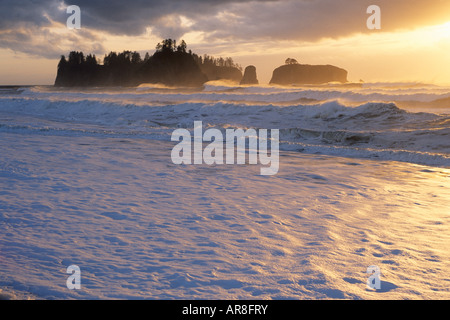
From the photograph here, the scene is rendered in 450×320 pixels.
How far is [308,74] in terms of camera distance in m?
112

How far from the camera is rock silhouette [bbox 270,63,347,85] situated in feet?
369

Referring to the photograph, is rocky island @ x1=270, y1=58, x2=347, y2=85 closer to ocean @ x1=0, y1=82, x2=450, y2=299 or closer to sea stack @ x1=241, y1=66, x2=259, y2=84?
sea stack @ x1=241, y1=66, x2=259, y2=84

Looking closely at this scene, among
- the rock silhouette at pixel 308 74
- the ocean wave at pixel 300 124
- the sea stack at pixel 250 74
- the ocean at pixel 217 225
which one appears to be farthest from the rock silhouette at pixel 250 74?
the ocean at pixel 217 225

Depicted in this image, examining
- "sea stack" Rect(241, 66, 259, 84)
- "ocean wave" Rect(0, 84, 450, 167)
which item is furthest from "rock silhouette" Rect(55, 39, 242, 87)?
"ocean wave" Rect(0, 84, 450, 167)

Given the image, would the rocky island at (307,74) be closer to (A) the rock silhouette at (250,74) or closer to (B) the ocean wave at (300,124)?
(A) the rock silhouette at (250,74)

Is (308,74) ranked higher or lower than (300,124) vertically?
higher

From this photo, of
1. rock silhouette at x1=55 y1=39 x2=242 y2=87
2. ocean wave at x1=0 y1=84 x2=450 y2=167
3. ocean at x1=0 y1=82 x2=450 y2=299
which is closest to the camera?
ocean at x1=0 y1=82 x2=450 y2=299

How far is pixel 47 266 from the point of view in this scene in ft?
10.3

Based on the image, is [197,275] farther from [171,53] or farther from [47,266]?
[171,53]

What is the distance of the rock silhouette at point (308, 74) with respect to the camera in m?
112

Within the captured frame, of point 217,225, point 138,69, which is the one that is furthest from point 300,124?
point 138,69

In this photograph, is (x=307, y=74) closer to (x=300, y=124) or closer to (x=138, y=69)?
(x=138, y=69)

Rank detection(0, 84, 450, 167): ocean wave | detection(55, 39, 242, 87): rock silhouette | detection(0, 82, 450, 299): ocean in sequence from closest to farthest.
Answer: detection(0, 82, 450, 299): ocean → detection(0, 84, 450, 167): ocean wave → detection(55, 39, 242, 87): rock silhouette

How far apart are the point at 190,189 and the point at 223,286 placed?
3.02 metres
